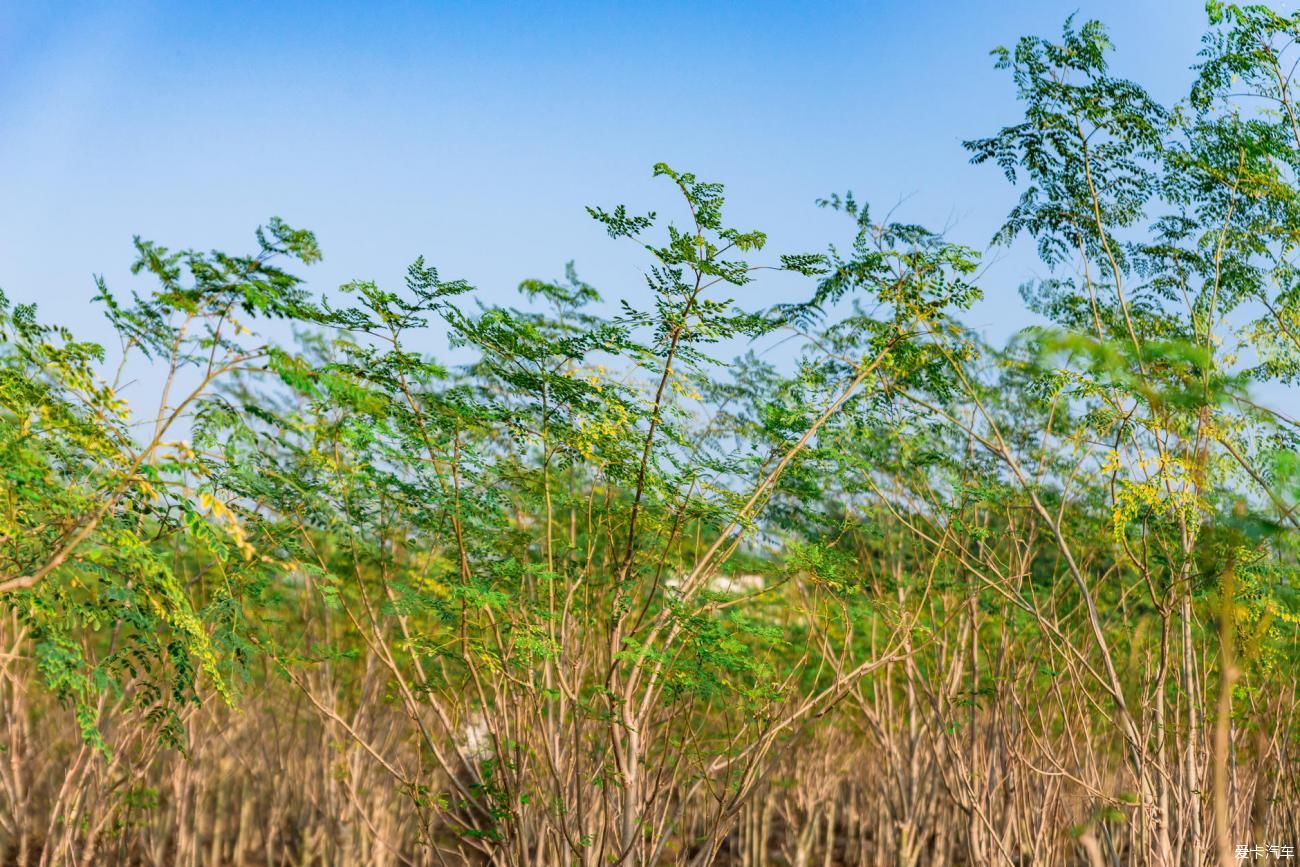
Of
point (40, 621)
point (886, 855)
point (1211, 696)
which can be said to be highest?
point (1211, 696)

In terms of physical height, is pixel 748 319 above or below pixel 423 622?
above

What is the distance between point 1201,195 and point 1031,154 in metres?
1.42

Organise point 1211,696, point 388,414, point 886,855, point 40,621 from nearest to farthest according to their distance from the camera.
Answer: point 40,621 → point 388,414 → point 1211,696 → point 886,855

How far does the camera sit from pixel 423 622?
11.0 m

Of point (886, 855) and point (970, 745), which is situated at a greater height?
point (970, 745)

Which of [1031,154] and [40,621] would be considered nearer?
[40,621]

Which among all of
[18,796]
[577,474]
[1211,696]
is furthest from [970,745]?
[18,796]

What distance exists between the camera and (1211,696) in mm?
8844

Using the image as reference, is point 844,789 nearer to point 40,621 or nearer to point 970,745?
point 970,745

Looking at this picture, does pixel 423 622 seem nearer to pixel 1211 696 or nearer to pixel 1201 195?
pixel 1211 696

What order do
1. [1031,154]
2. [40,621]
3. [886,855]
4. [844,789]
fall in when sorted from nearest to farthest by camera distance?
[40,621]
[1031,154]
[886,855]
[844,789]

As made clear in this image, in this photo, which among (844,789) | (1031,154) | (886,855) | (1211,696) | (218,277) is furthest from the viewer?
(844,789)

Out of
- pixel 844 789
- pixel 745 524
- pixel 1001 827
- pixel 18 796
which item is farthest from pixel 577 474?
pixel 844 789

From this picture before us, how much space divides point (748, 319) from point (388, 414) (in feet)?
7.19
